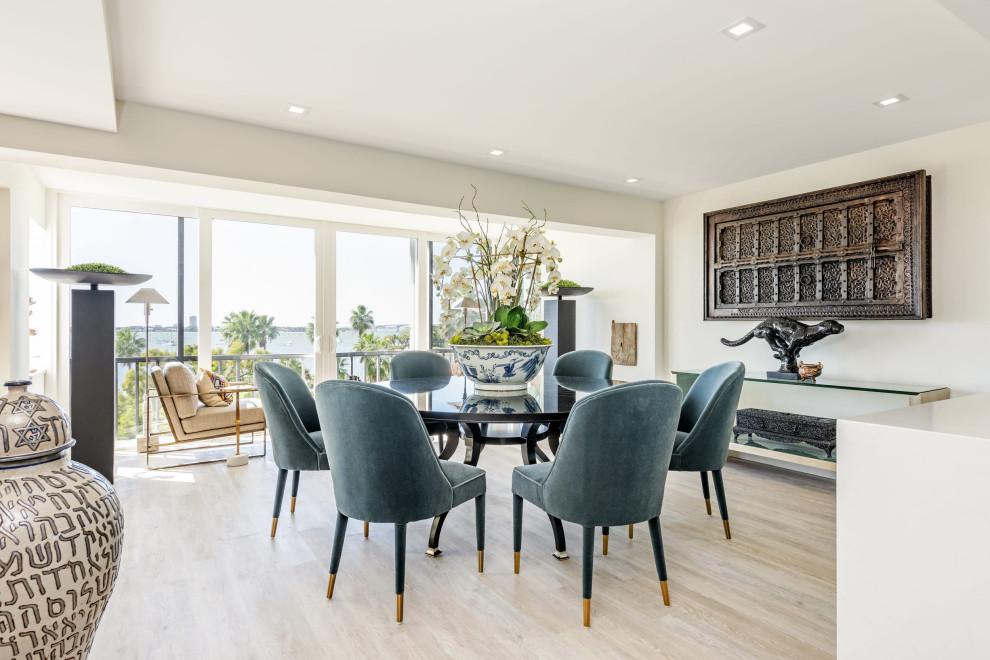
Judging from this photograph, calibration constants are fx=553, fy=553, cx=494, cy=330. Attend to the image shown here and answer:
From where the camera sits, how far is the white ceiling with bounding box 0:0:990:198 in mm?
2217

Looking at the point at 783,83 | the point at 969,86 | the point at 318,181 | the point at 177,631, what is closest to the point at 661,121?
the point at 783,83

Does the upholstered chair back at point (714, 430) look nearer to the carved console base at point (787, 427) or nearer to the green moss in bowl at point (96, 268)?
the carved console base at point (787, 427)

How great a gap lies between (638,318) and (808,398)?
5.82 feet

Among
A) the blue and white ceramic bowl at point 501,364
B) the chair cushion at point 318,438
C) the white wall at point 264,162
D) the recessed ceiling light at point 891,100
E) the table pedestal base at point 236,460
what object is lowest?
the table pedestal base at point 236,460

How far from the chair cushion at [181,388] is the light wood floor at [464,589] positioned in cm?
104

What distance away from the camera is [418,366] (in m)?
4.27

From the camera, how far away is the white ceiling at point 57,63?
190cm

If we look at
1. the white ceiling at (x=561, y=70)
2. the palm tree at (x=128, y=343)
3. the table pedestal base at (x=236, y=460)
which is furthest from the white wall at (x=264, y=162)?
the palm tree at (x=128, y=343)

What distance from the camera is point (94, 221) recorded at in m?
5.20

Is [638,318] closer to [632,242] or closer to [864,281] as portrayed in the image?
[632,242]

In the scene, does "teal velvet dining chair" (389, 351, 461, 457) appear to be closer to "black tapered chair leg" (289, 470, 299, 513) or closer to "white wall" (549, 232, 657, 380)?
"black tapered chair leg" (289, 470, 299, 513)

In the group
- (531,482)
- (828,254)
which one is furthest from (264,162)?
(828,254)

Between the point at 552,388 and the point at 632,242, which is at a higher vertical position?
the point at 632,242

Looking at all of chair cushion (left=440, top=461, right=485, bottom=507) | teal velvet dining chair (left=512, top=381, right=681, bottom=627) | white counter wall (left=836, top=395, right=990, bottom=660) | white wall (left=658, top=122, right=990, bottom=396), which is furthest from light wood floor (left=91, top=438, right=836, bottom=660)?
white wall (left=658, top=122, right=990, bottom=396)
